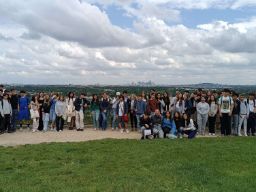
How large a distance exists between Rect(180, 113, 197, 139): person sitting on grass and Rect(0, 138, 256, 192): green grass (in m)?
1.79

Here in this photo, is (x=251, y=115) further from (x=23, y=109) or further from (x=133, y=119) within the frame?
(x=23, y=109)

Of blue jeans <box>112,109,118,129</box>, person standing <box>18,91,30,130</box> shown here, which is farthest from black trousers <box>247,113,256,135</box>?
person standing <box>18,91,30,130</box>

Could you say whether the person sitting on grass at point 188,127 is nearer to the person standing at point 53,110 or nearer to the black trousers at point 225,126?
the black trousers at point 225,126

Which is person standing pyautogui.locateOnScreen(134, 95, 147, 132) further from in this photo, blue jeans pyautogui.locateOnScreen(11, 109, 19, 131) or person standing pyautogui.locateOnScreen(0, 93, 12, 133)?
person standing pyautogui.locateOnScreen(0, 93, 12, 133)

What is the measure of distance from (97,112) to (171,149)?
256 inches

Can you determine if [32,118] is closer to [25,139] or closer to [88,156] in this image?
[25,139]

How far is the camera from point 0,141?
15281mm

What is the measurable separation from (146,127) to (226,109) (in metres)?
3.36

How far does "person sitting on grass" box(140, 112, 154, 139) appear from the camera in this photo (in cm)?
1628

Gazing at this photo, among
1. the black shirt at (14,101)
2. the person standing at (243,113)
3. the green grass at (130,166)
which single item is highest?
the black shirt at (14,101)

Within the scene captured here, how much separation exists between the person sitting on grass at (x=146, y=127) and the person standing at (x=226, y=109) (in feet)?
9.70

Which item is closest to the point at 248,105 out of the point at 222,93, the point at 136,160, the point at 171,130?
the point at 222,93

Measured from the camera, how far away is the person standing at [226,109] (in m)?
17.5

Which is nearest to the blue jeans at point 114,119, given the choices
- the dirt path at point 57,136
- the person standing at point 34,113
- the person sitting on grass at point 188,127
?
the dirt path at point 57,136
